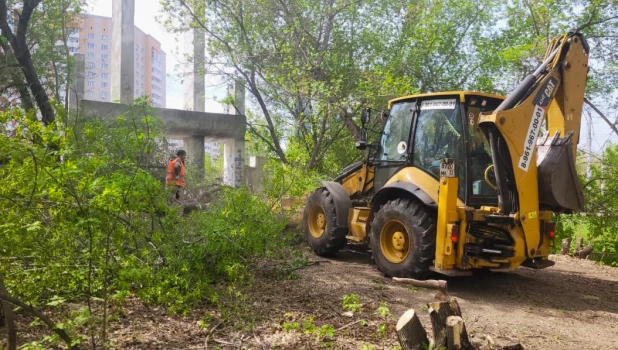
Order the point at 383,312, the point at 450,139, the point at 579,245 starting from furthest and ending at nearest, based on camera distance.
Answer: the point at 579,245 < the point at 450,139 < the point at 383,312

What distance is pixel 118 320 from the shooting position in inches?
163

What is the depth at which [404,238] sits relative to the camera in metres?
6.01

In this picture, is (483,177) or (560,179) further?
(483,177)

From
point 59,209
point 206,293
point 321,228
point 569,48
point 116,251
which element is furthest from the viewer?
point 321,228

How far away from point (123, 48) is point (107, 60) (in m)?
10.8

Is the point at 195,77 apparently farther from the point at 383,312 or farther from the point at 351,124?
the point at 383,312

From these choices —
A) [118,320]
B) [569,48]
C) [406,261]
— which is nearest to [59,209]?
[118,320]

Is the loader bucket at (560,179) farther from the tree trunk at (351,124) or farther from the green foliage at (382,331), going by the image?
the tree trunk at (351,124)

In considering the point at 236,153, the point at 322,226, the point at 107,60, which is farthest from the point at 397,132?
the point at 107,60

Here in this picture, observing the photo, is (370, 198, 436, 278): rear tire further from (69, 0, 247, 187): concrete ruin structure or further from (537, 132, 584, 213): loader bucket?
(69, 0, 247, 187): concrete ruin structure

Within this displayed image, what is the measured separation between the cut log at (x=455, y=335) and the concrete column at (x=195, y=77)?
1251 cm

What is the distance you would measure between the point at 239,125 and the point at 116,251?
490 inches

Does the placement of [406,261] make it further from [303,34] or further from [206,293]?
[303,34]

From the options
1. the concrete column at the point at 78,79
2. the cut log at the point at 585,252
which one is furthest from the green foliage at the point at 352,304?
the concrete column at the point at 78,79
